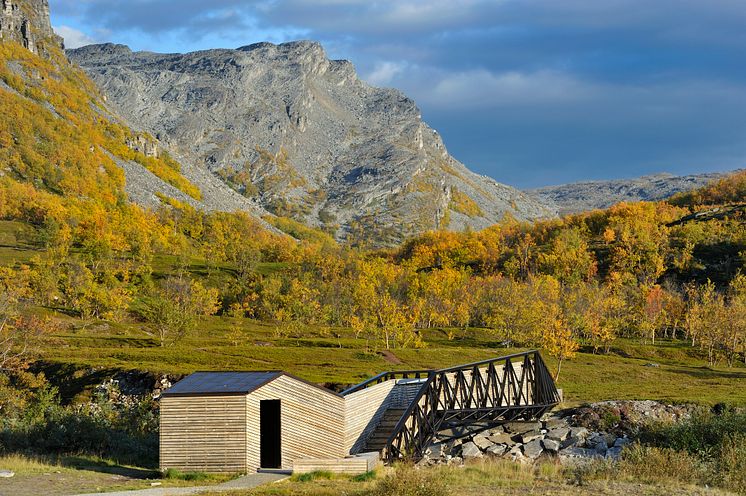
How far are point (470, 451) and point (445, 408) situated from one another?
293 inches

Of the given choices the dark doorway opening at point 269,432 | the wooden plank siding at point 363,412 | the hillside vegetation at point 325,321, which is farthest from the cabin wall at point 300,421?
the hillside vegetation at point 325,321

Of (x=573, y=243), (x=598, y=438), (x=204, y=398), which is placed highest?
(x=573, y=243)

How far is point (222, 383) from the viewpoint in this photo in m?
35.5

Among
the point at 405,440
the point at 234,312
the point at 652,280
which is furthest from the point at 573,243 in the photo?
the point at 405,440

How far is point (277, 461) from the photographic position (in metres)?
35.8

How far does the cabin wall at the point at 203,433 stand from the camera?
108ft

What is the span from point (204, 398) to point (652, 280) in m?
138

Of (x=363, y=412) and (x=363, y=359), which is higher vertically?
Answer: (x=363, y=412)

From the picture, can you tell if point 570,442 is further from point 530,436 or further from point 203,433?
point 203,433

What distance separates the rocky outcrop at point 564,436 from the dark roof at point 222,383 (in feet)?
49.6

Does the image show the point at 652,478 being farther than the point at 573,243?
No

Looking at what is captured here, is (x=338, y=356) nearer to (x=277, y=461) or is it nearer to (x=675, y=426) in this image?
(x=675, y=426)

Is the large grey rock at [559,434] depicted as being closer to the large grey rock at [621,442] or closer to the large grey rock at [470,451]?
the large grey rock at [621,442]

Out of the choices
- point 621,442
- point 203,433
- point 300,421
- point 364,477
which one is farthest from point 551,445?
point 203,433
